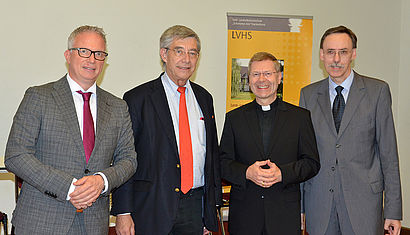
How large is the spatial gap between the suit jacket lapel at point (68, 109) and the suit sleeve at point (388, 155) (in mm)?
1919

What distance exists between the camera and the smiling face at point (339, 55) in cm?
294

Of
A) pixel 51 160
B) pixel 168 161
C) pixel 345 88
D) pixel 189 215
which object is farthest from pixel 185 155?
pixel 345 88

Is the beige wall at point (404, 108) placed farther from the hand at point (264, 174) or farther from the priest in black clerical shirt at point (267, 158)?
the hand at point (264, 174)

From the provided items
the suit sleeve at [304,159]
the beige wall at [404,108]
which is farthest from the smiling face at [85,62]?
the beige wall at [404,108]

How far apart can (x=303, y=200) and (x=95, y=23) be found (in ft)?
9.88

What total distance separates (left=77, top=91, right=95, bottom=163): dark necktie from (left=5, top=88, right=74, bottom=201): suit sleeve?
17cm

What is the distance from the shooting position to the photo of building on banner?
5180 millimetres

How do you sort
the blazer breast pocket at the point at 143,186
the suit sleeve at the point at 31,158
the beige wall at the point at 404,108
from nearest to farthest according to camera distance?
1. the suit sleeve at the point at 31,158
2. the blazer breast pocket at the point at 143,186
3. the beige wall at the point at 404,108

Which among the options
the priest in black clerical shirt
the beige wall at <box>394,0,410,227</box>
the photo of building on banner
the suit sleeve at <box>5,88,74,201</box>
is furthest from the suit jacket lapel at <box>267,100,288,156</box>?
the beige wall at <box>394,0,410,227</box>

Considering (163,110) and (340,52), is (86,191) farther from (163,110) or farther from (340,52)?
(340,52)

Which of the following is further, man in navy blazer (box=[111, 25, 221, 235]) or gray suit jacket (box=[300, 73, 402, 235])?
gray suit jacket (box=[300, 73, 402, 235])

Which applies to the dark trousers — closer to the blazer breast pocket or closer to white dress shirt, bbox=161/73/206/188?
white dress shirt, bbox=161/73/206/188

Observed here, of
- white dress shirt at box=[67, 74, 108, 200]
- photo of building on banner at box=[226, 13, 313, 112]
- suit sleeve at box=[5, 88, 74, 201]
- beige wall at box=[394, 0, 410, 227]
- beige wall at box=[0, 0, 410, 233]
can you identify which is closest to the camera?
suit sleeve at box=[5, 88, 74, 201]

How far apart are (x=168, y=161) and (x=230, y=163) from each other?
16.9 inches
